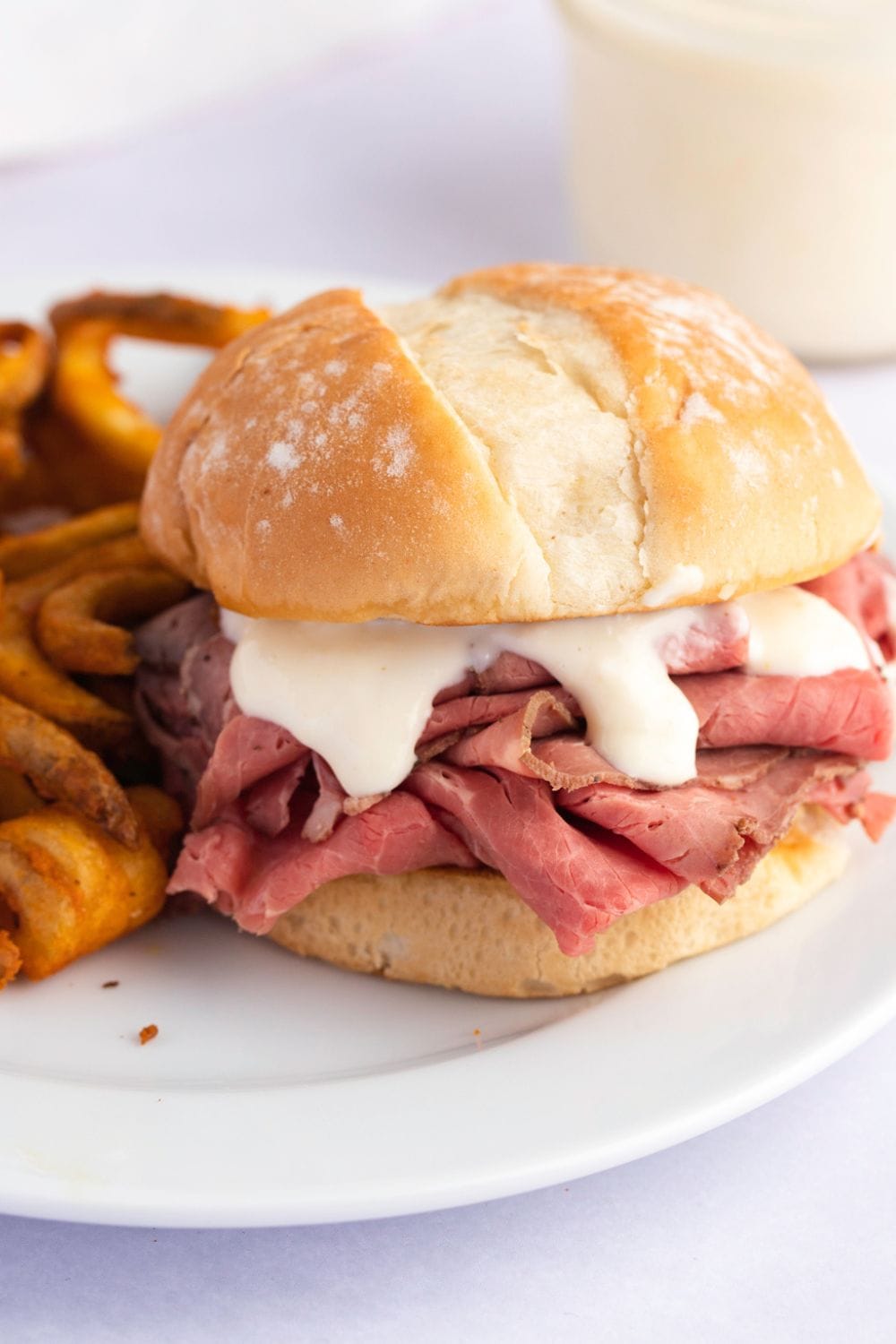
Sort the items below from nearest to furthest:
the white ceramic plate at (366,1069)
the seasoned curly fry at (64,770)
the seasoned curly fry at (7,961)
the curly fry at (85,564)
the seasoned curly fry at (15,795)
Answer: the white ceramic plate at (366,1069) → the seasoned curly fry at (7,961) → the seasoned curly fry at (64,770) → the seasoned curly fry at (15,795) → the curly fry at (85,564)

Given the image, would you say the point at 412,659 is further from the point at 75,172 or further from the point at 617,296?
the point at 75,172

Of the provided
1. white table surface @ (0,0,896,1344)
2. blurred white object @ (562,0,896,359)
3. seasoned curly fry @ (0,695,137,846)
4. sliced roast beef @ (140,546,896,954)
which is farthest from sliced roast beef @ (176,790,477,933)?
blurred white object @ (562,0,896,359)

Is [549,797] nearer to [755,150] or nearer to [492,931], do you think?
[492,931]

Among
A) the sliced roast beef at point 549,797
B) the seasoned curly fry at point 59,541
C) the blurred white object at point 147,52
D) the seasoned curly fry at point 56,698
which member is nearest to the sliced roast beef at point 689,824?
the sliced roast beef at point 549,797

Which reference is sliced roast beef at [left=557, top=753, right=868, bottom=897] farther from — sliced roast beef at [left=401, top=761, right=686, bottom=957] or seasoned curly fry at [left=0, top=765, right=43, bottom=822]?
seasoned curly fry at [left=0, top=765, right=43, bottom=822]

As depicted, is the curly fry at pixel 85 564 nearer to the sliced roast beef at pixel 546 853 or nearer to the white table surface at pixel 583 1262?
the sliced roast beef at pixel 546 853

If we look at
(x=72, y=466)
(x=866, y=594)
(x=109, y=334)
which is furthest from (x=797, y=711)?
(x=109, y=334)

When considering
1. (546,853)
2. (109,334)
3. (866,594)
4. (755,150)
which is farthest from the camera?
(755,150)
